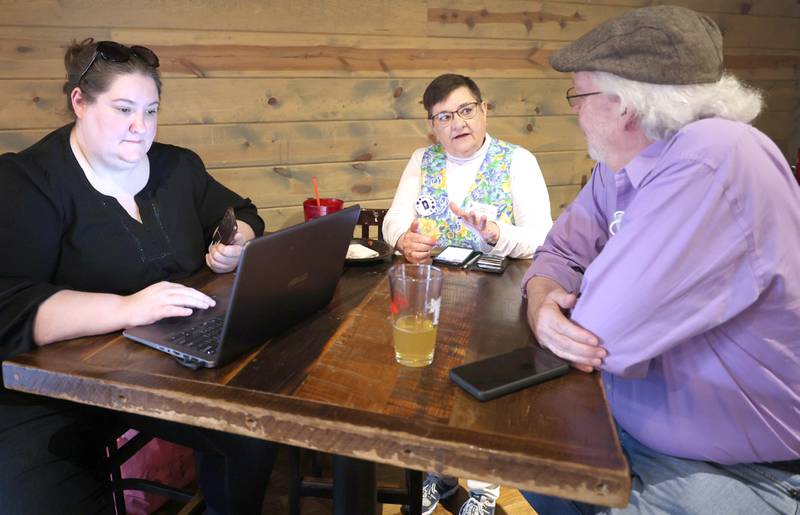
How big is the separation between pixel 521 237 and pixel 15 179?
139 cm

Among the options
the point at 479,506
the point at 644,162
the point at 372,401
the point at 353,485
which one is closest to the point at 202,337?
the point at 372,401

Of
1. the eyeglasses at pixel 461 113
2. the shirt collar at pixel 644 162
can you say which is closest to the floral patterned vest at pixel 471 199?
the eyeglasses at pixel 461 113

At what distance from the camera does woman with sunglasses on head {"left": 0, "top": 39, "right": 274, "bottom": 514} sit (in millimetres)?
1163

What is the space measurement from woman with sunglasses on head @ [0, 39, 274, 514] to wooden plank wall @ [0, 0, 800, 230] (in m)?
0.90

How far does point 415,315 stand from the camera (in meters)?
1.04

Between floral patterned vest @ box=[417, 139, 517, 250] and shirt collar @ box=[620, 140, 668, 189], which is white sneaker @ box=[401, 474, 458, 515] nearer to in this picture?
floral patterned vest @ box=[417, 139, 517, 250]

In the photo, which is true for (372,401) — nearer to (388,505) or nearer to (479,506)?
(479,506)

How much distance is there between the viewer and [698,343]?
104cm

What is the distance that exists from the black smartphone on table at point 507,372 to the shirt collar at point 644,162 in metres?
0.42

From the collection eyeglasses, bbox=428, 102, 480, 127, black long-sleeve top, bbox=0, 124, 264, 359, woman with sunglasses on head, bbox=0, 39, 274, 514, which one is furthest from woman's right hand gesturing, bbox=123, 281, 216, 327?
eyeglasses, bbox=428, 102, 480, 127

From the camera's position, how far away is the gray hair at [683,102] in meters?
1.08

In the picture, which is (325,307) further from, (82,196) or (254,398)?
(82,196)

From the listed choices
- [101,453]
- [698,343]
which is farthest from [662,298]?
[101,453]

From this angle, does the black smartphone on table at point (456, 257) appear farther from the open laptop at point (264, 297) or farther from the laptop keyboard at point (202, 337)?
the laptop keyboard at point (202, 337)
